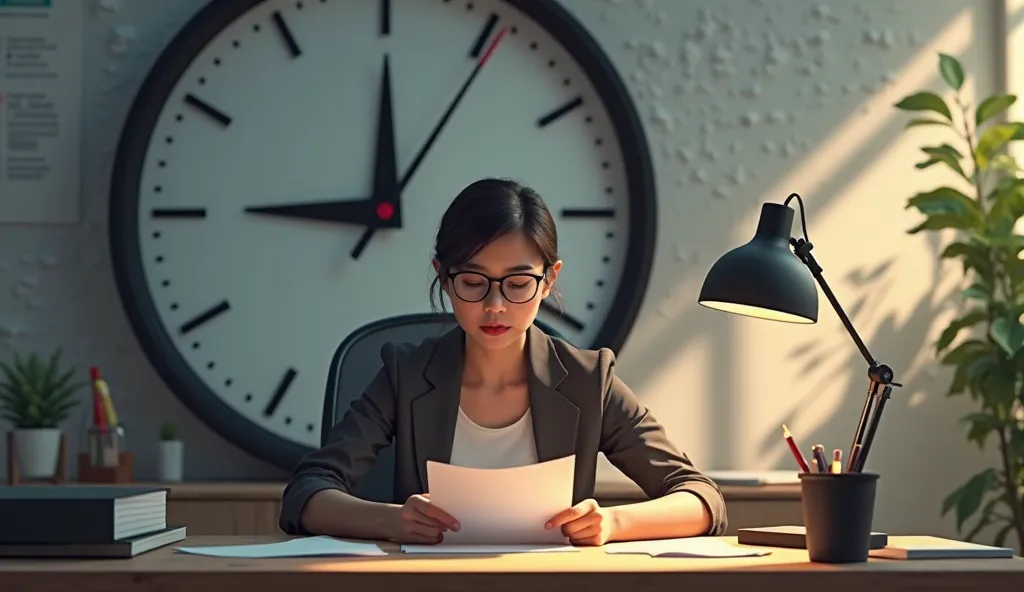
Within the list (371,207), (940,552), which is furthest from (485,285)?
(371,207)

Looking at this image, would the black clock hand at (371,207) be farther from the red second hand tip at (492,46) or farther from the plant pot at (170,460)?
the plant pot at (170,460)

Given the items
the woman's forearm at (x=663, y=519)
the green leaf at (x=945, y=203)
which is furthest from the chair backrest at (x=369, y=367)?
the green leaf at (x=945, y=203)

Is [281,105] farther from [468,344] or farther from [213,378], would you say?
→ [468,344]

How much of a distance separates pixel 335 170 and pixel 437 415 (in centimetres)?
131

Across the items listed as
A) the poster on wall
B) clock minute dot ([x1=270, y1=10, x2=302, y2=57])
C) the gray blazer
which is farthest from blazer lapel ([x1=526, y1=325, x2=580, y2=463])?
the poster on wall

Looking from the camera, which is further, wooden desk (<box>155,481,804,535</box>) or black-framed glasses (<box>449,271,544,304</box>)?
wooden desk (<box>155,481,804,535</box>)

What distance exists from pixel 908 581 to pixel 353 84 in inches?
86.7

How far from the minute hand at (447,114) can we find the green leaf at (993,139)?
117cm

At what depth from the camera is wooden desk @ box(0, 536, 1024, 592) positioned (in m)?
1.27

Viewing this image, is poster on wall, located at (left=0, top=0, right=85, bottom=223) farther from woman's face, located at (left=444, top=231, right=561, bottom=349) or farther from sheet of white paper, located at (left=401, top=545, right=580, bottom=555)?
sheet of white paper, located at (left=401, top=545, right=580, bottom=555)

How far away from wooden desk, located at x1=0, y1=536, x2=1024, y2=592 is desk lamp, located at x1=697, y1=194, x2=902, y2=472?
18 cm

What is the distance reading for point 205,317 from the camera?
313 cm

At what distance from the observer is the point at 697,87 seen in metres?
3.27

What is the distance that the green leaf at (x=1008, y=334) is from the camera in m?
2.95
